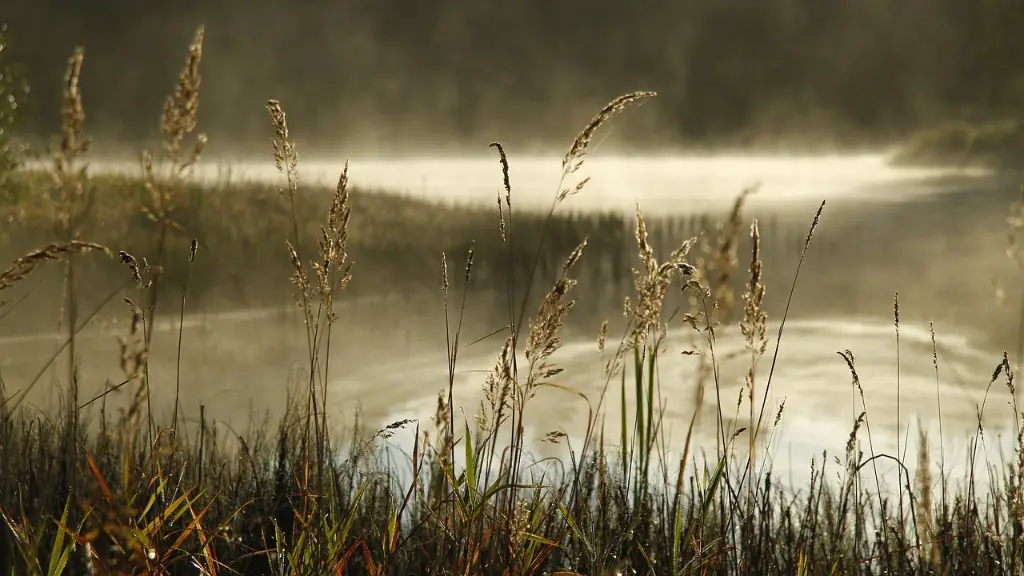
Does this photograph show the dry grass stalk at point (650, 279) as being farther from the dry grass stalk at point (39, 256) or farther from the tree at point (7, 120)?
the tree at point (7, 120)

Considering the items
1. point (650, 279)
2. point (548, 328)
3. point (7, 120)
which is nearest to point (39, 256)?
Answer: point (548, 328)

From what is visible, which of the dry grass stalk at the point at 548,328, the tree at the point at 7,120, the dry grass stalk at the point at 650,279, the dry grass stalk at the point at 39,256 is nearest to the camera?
the dry grass stalk at the point at 39,256

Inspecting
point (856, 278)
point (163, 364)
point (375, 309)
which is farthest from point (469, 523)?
point (375, 309)

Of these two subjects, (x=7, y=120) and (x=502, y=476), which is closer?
(x=502, y=476)

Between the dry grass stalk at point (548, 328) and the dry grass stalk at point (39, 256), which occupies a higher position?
the dry grass stalk at point (39, 256)

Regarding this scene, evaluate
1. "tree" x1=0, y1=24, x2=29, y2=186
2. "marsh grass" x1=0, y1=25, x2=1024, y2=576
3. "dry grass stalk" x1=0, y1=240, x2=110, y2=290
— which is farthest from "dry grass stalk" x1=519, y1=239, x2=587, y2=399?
"tree" x1=0, y1=24, x2=29, y2=186

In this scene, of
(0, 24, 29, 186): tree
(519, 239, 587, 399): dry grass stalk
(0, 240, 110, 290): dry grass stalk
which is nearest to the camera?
(0, 240, 110, 290): dry grass stalk

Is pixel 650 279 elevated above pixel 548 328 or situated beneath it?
elevated above

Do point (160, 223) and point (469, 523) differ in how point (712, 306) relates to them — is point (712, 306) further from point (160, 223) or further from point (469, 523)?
point (160, 223)

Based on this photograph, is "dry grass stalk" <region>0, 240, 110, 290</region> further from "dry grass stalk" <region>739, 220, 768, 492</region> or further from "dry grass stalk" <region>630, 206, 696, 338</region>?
"dry grass stalk" <region>739, 220, 768, 492</region>

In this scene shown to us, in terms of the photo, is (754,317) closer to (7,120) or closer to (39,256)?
(39,256)

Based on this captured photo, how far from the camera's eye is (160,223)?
2.47 metres

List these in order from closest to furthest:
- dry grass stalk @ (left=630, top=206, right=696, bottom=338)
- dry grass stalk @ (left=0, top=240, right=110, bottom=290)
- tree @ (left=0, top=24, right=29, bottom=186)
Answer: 1. dry grass stalk @ (left=0, top=240, right=110, bottom=290)
2. dry grass stalk @ (left=630, top=206, right=696, bottom=338)
3. tree @ (left=0, top=24, right=29, bottom=186)

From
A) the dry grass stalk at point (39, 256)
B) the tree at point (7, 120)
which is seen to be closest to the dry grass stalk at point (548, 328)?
the dry grass stalk at point (39, 256)
